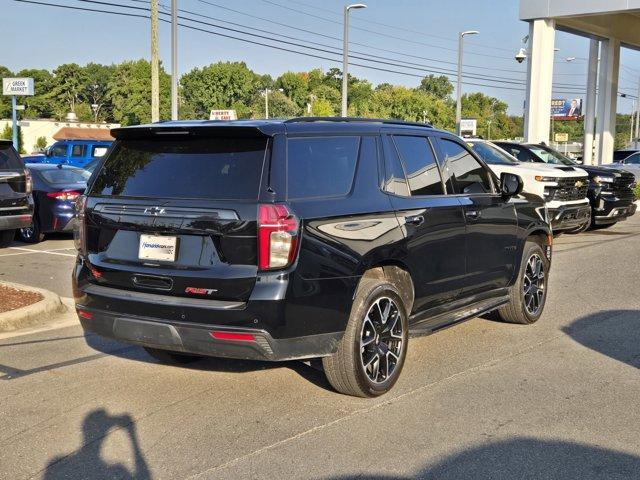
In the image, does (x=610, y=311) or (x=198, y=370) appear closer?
(x=198, y=370)

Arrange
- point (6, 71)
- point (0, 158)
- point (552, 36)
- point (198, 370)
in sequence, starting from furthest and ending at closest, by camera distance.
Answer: point (6, 71), point (552, 36), point (0, 158), point (198, 370)

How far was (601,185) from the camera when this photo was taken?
16.2 metres

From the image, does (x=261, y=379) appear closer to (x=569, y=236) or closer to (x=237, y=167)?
(x=237, y=167)

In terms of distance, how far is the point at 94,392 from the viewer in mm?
5328

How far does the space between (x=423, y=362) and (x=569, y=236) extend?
10713 mm

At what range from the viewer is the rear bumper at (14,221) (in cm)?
1153

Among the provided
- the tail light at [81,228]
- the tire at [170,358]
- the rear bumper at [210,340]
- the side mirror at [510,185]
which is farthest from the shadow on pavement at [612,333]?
the tail light at [81,228]

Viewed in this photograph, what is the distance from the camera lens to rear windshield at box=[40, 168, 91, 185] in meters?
14.3

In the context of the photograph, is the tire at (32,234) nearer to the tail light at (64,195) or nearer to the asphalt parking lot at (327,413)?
the tail light at (64,195)

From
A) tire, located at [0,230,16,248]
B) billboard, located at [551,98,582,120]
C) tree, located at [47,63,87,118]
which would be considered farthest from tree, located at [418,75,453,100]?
tire, located at [0,230,16,248]

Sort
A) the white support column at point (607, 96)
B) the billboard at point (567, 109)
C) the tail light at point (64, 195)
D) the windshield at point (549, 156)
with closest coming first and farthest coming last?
1. the tail light at point (64, 195)
2. the windshield at point (549, 156)
3. the white support column at point (607, 96)
4. the billboard at point (567, 109)

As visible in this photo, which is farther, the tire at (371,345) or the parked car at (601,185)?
the parked car at (601,185)

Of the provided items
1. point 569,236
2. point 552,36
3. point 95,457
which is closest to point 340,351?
point 95,457

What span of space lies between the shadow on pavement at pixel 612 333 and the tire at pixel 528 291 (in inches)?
14.3
